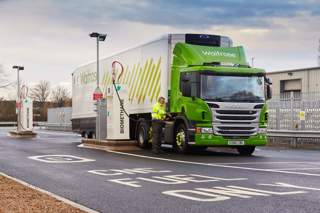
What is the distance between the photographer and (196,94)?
57.7 ft

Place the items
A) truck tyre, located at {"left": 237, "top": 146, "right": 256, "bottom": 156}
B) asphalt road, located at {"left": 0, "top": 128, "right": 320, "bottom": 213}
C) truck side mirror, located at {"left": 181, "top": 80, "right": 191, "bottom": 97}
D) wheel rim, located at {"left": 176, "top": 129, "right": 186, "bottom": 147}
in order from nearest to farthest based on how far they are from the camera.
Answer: asphalt road, located at {"left": 0, "top": 128, "right": 320, "bottom": 213} → truck side mirror, located at {"left": 181, "top": 80, "right": 191, "bottom": 97} → wheel rim, located at {"left": 176, "top": 129, "right": 186, "bottom": 147} → truck tyre, located at {"left": 237, "top": 146, "right": 256, "bottom": 156}

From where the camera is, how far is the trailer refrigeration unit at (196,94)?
17.6 m

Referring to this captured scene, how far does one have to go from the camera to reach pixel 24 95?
38250mm

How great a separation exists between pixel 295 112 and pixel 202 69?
949cm

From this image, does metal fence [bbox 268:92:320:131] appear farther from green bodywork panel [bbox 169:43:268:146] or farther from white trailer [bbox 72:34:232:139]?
green bodywork panel [bbox 169:43:268:146]

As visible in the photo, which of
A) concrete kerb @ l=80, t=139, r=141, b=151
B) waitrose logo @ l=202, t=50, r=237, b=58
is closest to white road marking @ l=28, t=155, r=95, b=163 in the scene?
concrete kerb @ l=80, t=139, r=141, b=151

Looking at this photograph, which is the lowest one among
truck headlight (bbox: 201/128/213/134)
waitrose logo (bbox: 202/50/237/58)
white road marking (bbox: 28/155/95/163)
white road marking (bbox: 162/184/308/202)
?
white road marking (bbox: 162/184/308/202)

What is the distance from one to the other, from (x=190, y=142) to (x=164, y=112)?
1524 mm

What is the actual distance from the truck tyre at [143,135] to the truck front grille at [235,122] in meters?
3.78

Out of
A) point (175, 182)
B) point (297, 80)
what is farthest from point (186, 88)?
point (297, 80)

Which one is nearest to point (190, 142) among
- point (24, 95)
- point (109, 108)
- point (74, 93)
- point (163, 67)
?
point (163, 67)

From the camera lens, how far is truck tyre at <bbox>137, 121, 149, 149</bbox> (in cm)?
2072

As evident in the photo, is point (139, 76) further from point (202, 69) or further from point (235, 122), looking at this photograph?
point (235, 122)

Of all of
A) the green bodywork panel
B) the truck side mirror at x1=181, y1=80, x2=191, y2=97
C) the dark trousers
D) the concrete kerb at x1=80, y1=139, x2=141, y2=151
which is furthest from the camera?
the concrete kerb at x1=80, y1=139, x2=141, y2=151
